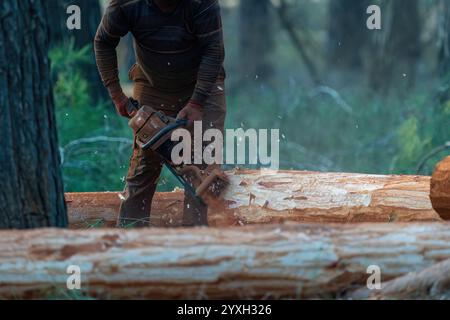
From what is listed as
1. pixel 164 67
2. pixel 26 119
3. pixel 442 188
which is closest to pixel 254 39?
pixel 164 67

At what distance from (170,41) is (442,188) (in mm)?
2262

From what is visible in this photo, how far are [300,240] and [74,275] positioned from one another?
1.21 m

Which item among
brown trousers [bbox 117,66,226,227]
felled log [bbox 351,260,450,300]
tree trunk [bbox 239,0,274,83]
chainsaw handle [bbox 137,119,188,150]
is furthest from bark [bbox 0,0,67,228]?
tree trunk [bbox 239,0,274,83]

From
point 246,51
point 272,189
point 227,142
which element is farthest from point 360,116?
point 246,51

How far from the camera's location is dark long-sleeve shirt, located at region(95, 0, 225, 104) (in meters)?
Result: 6.71

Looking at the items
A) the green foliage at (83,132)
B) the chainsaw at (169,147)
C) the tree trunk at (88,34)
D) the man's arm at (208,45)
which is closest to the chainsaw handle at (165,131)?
the chainsaw at (169,147)

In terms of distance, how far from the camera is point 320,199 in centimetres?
719

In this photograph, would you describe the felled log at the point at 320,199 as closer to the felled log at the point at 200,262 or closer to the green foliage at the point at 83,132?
the felled log at the point at 200,262

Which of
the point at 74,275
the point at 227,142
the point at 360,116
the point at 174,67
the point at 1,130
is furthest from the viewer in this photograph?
the point at 360,116

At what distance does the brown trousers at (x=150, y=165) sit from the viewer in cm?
729

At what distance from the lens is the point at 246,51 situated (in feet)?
79.3

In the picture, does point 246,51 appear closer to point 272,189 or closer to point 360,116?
point 360,116

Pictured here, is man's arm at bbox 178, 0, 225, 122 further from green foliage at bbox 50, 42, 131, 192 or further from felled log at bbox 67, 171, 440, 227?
green foliage at bbox 50, 42, 131, 192

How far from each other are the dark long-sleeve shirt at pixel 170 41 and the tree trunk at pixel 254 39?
15574mm
